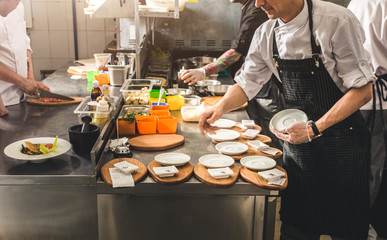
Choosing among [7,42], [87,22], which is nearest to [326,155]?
[7,42]

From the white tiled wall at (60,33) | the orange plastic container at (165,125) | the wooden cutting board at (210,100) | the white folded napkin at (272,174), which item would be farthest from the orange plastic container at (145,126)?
the white tiled wall at (60,33)

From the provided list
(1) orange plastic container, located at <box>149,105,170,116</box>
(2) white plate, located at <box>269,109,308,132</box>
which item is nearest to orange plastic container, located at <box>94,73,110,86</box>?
(1) orange plastic container, located at <box>149,105,170,116</box>

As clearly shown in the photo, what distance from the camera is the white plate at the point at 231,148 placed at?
2.16m

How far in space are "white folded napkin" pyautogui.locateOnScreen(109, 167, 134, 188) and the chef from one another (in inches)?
22.3

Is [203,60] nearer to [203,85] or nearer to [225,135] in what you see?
[203,85]

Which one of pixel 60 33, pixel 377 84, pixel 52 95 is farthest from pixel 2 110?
pixel 60 33

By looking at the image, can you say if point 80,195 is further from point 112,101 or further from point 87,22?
point 87,22

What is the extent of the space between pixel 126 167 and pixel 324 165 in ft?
3.43

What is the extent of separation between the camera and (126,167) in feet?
6.35

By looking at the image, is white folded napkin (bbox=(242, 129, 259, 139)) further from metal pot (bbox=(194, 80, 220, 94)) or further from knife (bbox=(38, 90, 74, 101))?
knife (bbox=(38, 90, 74, 101))

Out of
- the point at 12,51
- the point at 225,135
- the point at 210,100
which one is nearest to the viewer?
the point at 225,135

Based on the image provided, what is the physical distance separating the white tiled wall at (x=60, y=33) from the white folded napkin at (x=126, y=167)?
4107 millimetres

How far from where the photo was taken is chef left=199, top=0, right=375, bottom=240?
1823 millimetres

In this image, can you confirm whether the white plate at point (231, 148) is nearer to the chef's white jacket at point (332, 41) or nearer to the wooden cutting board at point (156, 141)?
the wooden cutting board at point (156, 141)
